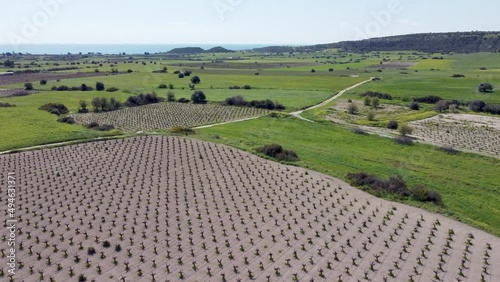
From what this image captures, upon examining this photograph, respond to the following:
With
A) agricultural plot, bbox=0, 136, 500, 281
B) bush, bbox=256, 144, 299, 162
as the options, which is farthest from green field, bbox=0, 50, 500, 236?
agricultural plot, bbox=0, 136, 500, 281

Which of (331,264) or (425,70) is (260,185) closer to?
(331,264)

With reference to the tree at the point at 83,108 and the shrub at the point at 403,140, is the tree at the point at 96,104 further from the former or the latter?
the shrub at the point at 403,140

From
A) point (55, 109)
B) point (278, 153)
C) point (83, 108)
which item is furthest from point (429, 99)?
point (55, 109)

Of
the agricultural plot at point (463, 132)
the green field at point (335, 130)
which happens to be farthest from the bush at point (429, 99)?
the agricultural plot at point (463, 132)

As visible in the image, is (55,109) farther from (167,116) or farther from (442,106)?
(442,106)

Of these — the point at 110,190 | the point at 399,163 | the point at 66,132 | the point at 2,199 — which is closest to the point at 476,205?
the point at 399,163
